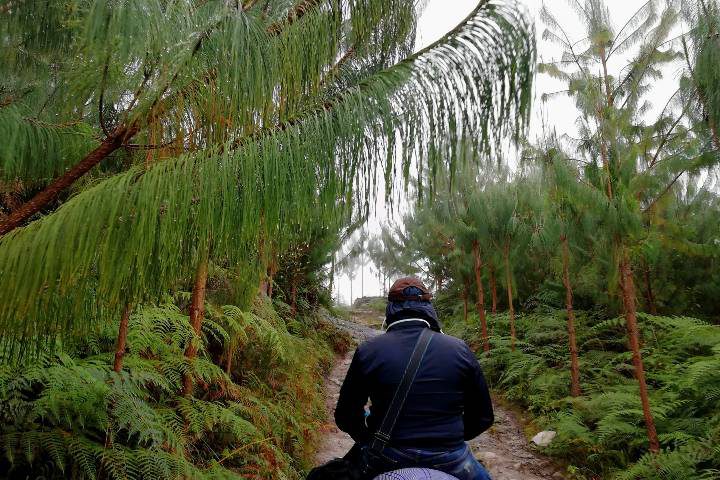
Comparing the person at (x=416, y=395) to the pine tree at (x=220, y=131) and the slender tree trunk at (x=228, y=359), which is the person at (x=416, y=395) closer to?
the pine tree at (x=220, y=131)

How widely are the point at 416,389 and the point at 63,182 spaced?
1.39 m

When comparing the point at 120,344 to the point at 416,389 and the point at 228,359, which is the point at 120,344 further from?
the point at 228,359

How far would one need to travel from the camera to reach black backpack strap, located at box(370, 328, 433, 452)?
5.26ft

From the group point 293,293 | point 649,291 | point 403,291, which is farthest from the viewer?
point 293,293

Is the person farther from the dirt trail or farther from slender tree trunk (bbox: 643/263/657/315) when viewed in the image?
slender tree trunk (bbox: 643/263/657/315)

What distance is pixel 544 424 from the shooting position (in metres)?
6.72

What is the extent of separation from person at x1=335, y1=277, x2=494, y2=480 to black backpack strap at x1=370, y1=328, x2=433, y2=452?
16mm

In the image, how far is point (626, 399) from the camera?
19.4ft

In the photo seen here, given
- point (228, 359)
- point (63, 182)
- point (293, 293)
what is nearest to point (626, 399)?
point (228, 359)

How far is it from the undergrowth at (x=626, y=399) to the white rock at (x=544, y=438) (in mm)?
164

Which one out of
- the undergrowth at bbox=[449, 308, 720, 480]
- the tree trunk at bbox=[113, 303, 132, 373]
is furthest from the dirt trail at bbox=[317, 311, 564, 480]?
the tree trunk at bbox=[113, 303, 132, 373]

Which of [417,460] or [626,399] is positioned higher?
[417,460]

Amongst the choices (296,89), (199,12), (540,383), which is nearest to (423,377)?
(296,89)

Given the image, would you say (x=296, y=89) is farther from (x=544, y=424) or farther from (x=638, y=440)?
(x=544, y=424)
